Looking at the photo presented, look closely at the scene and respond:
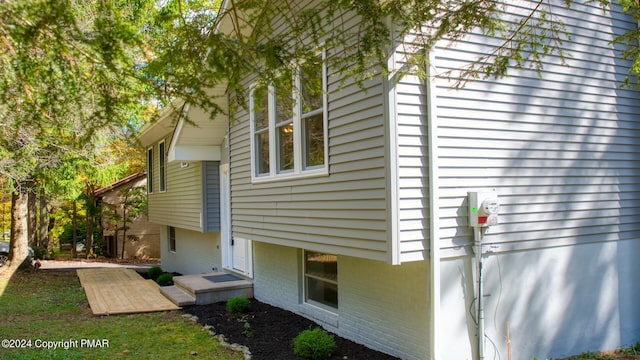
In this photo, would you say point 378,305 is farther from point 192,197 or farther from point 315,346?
point 192,197

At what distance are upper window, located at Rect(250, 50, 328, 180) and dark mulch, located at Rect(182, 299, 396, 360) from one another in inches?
93.9

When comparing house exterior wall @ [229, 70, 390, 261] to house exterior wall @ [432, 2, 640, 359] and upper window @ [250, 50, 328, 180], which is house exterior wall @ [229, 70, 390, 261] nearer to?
upper window @ [250, 50, 328, 180]

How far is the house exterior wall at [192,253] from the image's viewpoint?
1241 cm

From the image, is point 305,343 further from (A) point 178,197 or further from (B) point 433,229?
(A) point 178,197

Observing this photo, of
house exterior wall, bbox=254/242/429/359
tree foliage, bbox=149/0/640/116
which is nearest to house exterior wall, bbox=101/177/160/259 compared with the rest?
house exterior wall, bbox=254/242/429/359

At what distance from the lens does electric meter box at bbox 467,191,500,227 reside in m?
5.39

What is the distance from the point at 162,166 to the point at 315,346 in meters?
11.4

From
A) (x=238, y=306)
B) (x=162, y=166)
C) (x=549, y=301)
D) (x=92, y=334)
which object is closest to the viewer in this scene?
(x=549, y=301)

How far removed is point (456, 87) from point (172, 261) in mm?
13396

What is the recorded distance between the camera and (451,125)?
5504 millimetres

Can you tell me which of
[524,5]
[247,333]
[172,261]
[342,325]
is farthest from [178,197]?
[524,5]

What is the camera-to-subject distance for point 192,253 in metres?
14.2

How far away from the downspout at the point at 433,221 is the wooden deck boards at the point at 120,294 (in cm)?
564

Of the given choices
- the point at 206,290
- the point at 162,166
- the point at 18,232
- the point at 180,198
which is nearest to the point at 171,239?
the point at 162,166
